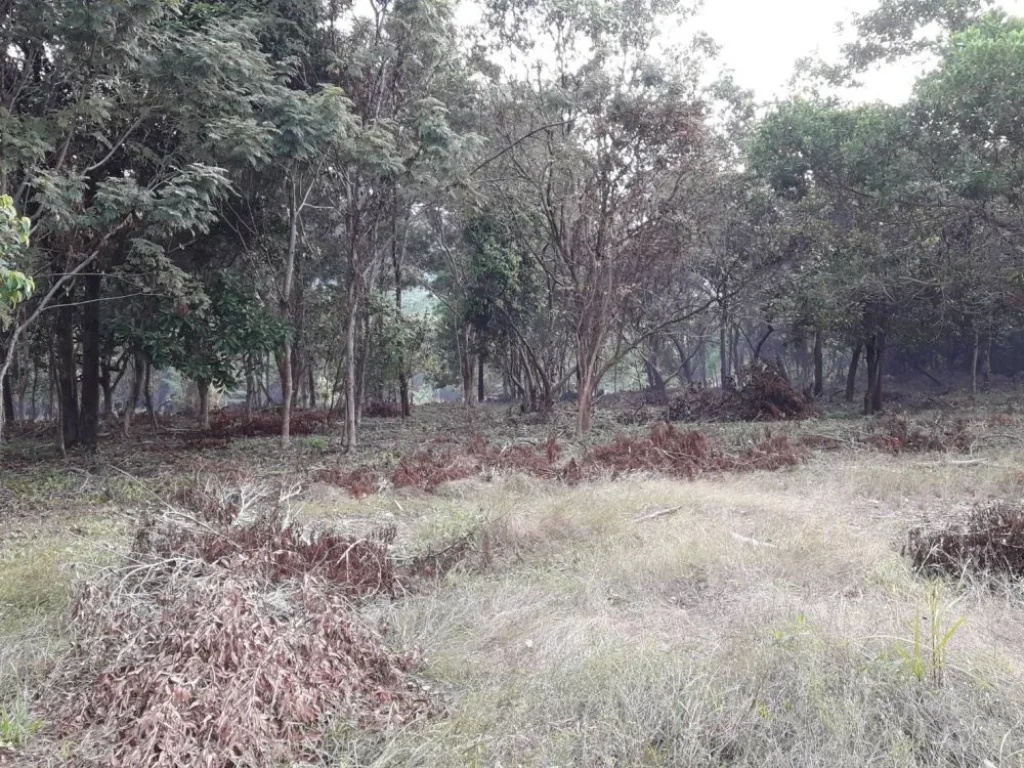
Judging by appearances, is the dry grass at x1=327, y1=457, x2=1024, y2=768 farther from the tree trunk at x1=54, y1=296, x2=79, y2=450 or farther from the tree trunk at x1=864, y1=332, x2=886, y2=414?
the tree trunk at x1=864, y1=332, x2=886, y2=414

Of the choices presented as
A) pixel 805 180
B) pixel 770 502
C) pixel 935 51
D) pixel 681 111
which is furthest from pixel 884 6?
pixel 770 502

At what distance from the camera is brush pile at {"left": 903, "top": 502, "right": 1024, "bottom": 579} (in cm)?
468

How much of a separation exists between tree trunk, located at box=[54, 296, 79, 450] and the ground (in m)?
4.40

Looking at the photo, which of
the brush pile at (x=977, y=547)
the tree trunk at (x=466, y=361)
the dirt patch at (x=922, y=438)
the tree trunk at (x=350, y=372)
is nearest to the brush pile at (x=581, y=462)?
the dirt patch at (x=922, y=438)

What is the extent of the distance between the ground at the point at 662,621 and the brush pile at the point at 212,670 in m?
0.14

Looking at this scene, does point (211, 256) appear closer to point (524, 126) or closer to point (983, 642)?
point (524, 126)

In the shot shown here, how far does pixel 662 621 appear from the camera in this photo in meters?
4.02

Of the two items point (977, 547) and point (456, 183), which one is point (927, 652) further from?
point (456, 183)

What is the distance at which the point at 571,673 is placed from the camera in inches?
131

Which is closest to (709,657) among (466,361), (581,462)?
(581,462)

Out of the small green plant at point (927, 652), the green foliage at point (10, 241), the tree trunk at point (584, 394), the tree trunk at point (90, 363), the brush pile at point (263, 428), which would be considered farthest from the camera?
Answer: the brush pile at point (263, 428)

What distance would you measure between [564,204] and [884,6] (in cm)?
941

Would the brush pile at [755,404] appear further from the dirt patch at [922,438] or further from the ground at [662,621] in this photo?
the ground at [662,621]

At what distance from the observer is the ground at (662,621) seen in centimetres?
283
